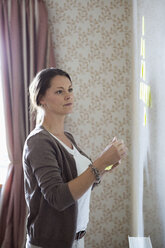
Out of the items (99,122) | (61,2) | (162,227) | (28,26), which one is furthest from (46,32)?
(162,227)

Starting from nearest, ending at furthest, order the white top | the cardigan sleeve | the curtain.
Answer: the cardigan sleeve, the white top, the curtain

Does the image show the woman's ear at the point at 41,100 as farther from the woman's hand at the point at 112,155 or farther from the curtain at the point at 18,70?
the curtain at the point at 18,70

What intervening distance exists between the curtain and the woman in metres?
1.09

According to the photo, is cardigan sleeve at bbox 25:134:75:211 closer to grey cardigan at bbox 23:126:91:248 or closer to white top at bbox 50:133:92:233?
grey cardigan at bbox 23:126:91:248

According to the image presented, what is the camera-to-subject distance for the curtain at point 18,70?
2324mm

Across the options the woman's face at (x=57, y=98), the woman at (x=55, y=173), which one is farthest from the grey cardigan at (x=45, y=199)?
the woman's face at (x=57, y=98)

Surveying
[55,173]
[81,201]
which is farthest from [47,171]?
[81,201]

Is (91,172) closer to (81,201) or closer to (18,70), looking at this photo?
(81,201)

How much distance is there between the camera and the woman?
3.34 ft

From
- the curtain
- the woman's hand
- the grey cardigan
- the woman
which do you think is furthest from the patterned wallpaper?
the woman's hand

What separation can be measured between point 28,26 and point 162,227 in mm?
1962

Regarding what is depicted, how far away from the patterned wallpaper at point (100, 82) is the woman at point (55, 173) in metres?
1.09

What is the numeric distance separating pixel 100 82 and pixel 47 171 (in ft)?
5.04

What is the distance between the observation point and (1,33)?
7.72 ft
